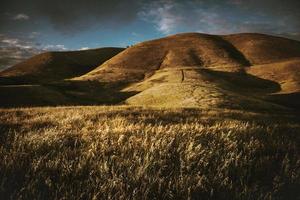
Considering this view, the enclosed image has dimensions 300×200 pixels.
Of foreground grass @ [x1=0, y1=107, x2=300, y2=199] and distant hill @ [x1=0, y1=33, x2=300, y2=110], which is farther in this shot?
distant hill @ [x1=0, y1=33, x2=300, y2=110]

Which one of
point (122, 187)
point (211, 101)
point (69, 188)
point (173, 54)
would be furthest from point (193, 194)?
point (173, 54)

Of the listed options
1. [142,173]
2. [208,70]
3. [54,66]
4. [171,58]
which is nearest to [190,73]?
[208,70]

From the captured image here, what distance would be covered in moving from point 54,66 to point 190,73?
244 ft

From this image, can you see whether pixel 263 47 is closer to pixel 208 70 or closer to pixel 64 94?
pixel 208 70

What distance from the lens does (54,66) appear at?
14050cm

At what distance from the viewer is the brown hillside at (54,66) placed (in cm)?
11649

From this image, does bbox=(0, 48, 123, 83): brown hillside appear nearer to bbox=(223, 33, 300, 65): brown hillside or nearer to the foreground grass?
bbox=(223, 33, 300, 65): brown hillside

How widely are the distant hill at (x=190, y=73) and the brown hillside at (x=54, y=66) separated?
16.9 inches

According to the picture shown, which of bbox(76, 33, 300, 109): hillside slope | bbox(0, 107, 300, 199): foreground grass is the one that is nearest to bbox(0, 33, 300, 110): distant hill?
bbox(76, 33, 300, 109): hillside slope

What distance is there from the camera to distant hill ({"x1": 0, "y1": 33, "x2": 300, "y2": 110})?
195ft

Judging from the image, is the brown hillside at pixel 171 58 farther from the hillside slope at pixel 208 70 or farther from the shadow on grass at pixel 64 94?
the shadow on grass at pixel 64 94

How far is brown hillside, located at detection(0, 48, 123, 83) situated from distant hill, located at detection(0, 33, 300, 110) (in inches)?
16.9

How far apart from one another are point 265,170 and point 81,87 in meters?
78.2

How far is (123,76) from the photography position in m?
98.9
